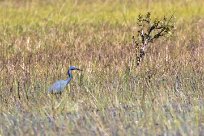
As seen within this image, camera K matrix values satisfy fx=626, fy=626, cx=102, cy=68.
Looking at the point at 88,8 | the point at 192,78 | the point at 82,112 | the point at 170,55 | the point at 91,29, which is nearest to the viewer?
the point at 82,112

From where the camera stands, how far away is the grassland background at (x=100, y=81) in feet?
22.0

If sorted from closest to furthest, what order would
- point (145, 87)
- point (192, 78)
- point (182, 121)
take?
point (182, 121), point (145, 87), point (192, 78)

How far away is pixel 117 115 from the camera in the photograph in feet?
23.1

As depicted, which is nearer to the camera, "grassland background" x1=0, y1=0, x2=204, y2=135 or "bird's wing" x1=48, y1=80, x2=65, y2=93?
"grassland background" x1=0, y1=0, x2=204, y2=135

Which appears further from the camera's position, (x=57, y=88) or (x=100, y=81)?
(x=100, y=81)

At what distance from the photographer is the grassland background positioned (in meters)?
6.71

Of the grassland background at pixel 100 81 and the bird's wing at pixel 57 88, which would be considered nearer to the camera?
the grassland background at pixel 100 81

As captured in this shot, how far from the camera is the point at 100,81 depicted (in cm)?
888

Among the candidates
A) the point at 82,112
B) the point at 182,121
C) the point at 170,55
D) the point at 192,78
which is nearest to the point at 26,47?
the point at 170,55

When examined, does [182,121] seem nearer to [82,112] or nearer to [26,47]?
[82,112]

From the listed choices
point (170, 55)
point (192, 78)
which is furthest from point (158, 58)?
point (192, 78)

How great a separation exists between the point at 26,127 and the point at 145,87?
2.19m

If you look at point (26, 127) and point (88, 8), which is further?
point (88, 8)

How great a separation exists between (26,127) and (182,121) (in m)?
1.67
